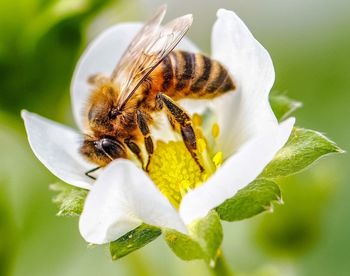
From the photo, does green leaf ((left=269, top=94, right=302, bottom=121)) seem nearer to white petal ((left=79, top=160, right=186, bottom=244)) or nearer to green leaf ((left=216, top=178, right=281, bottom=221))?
green leaf ((left=216, top=178, right=281, bottom=221))

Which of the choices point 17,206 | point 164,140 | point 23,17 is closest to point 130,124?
point 164,140

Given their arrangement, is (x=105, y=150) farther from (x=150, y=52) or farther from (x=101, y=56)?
(x=101, y=56)

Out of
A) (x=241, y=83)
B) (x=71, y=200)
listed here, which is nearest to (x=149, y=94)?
(x=241, y=83)

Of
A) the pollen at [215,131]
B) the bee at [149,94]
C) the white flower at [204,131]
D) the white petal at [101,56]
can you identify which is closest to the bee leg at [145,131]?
A: the bee at [149,94]

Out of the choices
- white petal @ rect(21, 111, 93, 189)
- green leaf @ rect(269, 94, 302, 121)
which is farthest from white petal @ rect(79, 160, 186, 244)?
green leaf @ rect(269, 94, 302, 121)

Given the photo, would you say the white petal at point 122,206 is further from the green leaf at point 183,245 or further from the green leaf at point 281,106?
the green leaf at point 281,106
